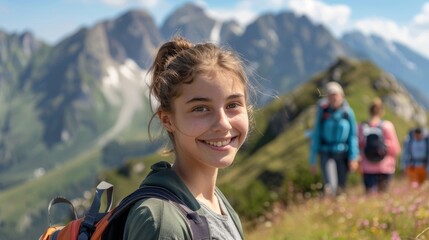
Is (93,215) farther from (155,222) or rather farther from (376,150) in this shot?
(376,150)

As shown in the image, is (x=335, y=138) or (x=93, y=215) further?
(x=335, y=138)

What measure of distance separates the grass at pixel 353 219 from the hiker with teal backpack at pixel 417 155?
612cm

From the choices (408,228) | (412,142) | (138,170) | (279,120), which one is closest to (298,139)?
(279,120)

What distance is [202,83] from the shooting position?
280 cm

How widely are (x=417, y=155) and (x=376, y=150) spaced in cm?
380

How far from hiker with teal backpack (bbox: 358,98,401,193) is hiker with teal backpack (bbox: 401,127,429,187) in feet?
10.6

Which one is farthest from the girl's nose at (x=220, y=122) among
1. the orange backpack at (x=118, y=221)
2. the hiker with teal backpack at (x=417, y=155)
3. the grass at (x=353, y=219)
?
the hiker with teal backpack at (x=417, y=155)

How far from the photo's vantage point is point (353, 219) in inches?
290

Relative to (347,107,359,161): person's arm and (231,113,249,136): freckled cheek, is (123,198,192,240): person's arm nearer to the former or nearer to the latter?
(231,113,249,136): freckled cheek

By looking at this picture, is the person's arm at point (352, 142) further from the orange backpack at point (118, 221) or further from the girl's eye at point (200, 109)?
the orange backpack at point (118, 221)

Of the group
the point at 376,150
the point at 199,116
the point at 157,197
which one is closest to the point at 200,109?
the point at 199,116

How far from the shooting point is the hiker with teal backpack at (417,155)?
1502 centimetres

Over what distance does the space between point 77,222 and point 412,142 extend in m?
13.9

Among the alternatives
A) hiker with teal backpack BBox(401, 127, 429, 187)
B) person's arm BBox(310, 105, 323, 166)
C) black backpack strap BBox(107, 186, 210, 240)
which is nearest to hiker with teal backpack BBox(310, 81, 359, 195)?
person's arm BBox(310, 105, 323, 166)
